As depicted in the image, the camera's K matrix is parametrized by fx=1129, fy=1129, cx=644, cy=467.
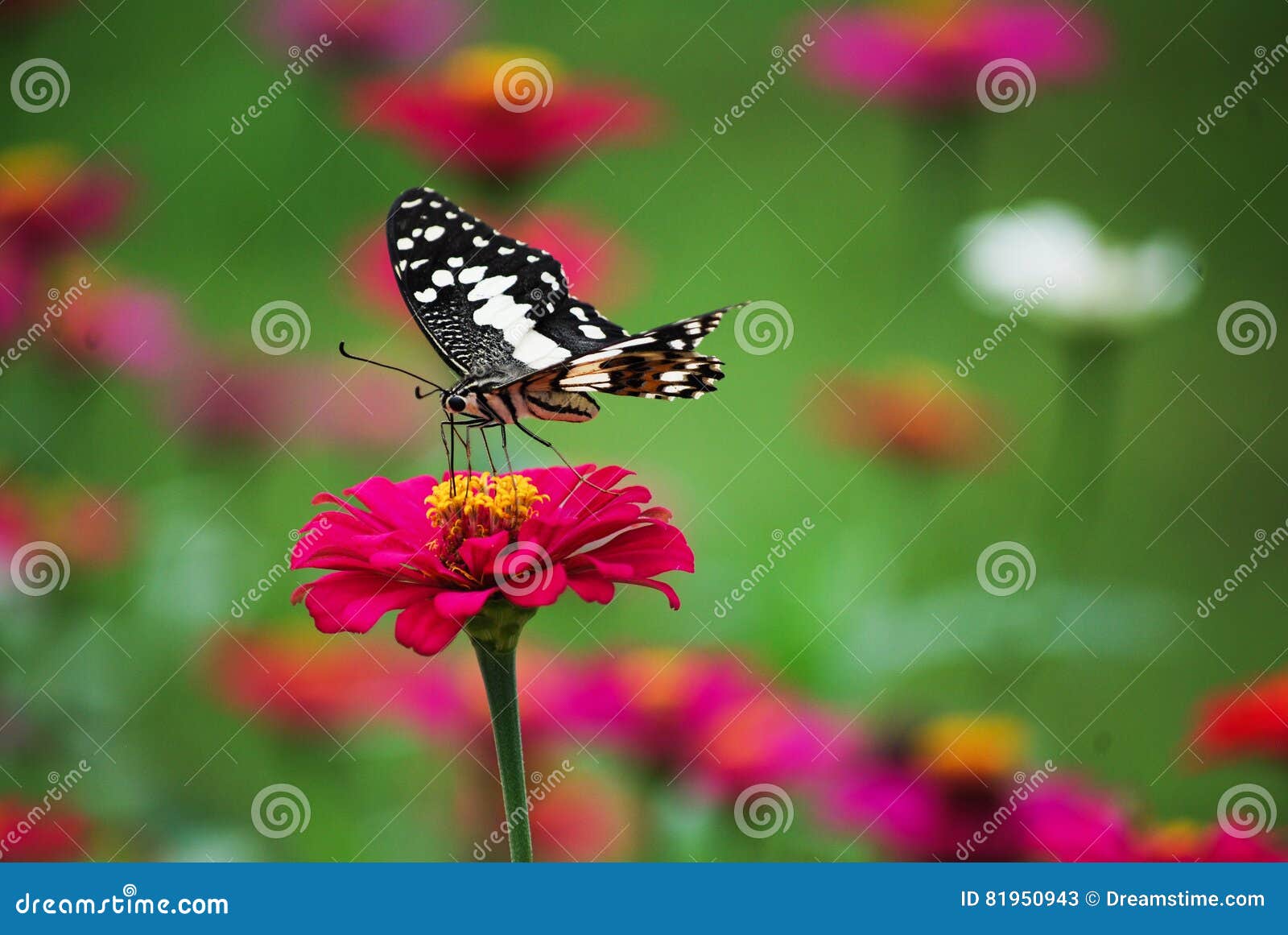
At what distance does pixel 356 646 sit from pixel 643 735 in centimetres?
20

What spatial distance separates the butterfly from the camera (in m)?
0.42

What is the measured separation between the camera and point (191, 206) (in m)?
0.92

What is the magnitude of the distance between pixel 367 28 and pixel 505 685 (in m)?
0.53

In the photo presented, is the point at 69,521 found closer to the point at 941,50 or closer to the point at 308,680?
the point at 308,680

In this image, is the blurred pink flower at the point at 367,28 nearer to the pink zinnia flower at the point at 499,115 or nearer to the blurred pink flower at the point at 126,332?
the pink zinnia flower at the point at 499,115

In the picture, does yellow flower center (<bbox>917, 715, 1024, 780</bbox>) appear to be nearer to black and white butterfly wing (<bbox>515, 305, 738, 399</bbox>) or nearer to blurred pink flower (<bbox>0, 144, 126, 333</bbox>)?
black and white butterfly wing (<bbox>515, 305, 738, 399</bbox>)

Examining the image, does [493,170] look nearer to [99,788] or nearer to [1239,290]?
[99,788]

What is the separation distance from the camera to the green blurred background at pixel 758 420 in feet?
2.06

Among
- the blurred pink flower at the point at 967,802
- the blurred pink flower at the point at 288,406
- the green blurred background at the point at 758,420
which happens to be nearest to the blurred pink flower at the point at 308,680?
the green blurred background at the point at 758,420

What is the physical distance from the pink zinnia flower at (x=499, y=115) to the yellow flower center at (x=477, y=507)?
0.27 metres

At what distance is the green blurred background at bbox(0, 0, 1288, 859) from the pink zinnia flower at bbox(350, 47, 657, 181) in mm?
17

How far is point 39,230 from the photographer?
2.15 feet

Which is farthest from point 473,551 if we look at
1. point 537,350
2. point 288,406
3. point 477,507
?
point 288,406

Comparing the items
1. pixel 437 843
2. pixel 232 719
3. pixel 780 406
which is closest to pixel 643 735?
pixel 437 843
